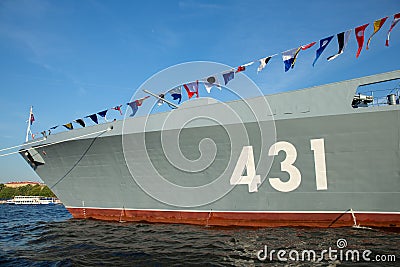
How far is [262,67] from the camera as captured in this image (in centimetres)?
853

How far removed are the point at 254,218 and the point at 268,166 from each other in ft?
5.15

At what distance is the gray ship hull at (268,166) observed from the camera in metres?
6.67

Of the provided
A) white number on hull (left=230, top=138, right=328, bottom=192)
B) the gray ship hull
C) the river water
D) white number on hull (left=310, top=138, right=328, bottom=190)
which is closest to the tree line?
the gray ship hull

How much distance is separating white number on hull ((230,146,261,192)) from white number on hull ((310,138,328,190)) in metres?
1.50

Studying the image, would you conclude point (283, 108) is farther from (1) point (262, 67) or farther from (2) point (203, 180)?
(2) point (203, 180)

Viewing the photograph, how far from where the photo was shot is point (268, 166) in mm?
7523

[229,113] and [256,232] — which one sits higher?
[229,113]

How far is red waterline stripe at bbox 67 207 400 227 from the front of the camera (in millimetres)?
6754

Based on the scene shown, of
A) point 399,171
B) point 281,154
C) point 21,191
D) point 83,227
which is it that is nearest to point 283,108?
point 281,154

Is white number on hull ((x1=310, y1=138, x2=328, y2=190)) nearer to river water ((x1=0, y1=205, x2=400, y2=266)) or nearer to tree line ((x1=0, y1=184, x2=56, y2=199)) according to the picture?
river water ((x1=0, y1=205, x2=400, y2=266))

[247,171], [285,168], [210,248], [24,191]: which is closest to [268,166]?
[285,168]

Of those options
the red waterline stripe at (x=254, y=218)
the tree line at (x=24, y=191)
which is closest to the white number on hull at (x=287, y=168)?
the red waterline stripe at (x=254, y=218)

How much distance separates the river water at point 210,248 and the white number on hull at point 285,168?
1.15 meters

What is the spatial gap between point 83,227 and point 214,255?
589 cm
